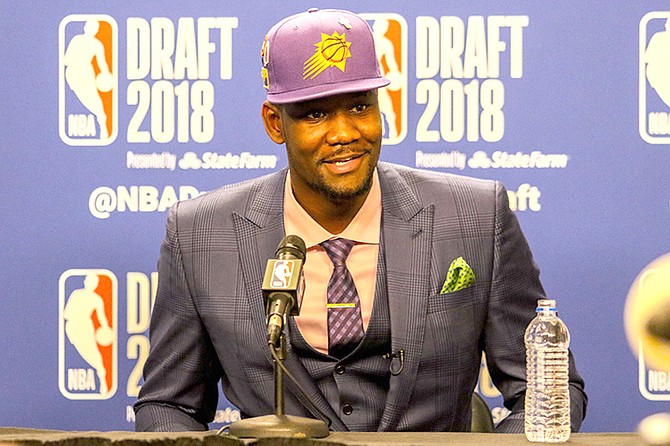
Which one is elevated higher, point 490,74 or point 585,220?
point 490,74

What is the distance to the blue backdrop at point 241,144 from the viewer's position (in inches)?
126

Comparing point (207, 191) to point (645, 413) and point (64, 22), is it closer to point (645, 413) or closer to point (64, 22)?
point (64, 22)

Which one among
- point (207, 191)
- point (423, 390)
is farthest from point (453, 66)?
point (423, 390)

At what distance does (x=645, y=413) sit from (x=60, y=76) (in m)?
1.90

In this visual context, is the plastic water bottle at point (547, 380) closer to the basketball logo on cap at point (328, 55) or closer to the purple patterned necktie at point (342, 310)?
the purple patterned necktie at point (342, 310)

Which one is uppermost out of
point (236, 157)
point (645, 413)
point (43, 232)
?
point (236, 157)

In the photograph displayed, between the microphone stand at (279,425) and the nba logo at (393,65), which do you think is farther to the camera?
Result: the nba logo at (393,65)

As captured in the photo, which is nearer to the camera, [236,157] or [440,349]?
[440,349]

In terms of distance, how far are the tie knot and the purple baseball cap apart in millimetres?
369

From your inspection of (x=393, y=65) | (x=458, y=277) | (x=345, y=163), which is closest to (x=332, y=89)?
(x=345, y=163)

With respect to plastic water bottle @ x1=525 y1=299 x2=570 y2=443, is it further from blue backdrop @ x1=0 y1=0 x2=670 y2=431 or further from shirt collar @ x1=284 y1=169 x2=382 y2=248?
blue backdrop @ x1=0 y1=0 x2=670 y2=431

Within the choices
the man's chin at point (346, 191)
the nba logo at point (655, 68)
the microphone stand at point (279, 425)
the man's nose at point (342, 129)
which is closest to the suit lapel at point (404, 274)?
the man's chin at point (346, 191)

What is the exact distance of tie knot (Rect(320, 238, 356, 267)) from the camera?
2.76 meters

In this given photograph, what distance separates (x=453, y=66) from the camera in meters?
3.21
